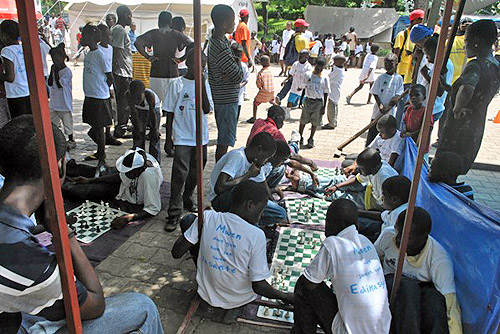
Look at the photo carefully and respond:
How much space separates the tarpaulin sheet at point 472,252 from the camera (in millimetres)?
2119

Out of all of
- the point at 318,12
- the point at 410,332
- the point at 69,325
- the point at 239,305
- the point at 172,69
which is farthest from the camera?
the point at 318,12

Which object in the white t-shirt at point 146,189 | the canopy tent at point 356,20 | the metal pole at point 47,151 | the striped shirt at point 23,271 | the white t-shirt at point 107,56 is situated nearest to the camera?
the metal pole at point 47,151

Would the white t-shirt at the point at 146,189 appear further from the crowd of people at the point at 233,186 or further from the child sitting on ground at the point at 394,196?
the child sitting on ground at the point at 394,196

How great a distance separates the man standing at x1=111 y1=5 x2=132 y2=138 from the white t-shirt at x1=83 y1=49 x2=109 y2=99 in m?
1.35

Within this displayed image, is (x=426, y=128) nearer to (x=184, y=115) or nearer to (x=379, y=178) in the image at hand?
(x=379, y=178)

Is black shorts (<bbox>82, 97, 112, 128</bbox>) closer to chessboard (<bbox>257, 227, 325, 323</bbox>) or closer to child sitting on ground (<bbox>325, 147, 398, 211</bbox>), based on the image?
chessboard (<bbox>257, 227, 325, 323</bbox>)

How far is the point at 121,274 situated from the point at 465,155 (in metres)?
3.87

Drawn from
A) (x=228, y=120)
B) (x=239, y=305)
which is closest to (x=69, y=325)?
(x=239, y=305)

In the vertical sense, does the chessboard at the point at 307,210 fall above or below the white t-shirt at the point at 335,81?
below

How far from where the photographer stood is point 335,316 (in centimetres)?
225

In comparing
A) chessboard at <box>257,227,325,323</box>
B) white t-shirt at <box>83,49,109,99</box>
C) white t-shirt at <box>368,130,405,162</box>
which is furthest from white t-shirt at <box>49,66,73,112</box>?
white t-shirt at <box>368,130,405,162</box>

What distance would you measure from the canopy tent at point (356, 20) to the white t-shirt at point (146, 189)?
901 inches

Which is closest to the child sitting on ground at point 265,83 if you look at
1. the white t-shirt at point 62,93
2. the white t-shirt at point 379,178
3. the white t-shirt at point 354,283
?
the white t-shirt at point 62,93

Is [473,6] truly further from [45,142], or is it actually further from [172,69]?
[45,142]
